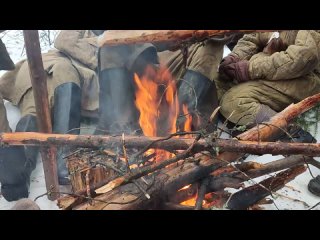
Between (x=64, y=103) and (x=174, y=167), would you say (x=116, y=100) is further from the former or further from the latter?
(x=174, y=167)

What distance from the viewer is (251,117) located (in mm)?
3842

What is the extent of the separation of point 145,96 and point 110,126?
457mm

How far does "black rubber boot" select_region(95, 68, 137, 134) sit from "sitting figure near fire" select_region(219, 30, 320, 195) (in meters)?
0.99

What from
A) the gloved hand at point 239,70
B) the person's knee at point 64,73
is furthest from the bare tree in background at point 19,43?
the gloved hand at point 239,70

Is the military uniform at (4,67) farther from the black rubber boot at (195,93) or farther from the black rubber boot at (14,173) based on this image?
the black rubber boot at (195,93)

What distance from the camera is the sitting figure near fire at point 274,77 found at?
147 inches

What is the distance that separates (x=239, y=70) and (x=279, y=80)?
1.39 feet

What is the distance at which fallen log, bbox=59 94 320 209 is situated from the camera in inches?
86.4

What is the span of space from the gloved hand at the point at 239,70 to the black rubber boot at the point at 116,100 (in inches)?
44.3

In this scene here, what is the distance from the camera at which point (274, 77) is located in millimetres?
3914

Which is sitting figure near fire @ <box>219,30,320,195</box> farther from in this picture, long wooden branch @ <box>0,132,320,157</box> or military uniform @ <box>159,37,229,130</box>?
long wooden branch @ <box>0,132,320,157</box>
